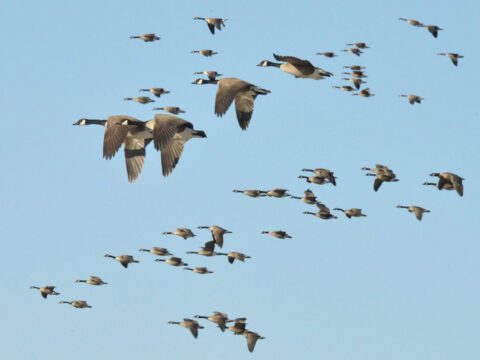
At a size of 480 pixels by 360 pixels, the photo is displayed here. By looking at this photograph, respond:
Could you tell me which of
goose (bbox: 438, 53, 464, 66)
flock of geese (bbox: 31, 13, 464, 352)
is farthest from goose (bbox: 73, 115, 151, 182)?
goose (bbox: 438, 53, 464, 66)

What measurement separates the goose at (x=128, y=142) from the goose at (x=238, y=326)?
26.1ft

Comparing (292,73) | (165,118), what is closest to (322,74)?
(292,73)

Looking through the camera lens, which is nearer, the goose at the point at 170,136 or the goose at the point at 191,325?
the goose at the point at 170,136

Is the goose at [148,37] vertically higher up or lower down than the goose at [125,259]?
higher up

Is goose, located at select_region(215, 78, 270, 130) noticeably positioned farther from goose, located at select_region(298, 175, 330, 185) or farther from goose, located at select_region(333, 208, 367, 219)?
goose, located at select_region(333, 208, 367, 219)

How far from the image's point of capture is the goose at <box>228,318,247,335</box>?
5794cm

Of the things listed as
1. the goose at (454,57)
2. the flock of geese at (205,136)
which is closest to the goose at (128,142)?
the flock of geese at (205,136)

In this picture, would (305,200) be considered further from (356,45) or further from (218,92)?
(218,92)

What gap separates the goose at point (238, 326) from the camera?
→ 190 ft

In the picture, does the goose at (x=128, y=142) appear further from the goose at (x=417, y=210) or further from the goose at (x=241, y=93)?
the goose at (x=417, y=210)

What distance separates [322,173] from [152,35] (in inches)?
320

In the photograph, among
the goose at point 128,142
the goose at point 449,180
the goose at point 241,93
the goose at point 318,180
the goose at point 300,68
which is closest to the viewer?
the goose at point 241,93

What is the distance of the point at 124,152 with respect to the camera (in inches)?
2121

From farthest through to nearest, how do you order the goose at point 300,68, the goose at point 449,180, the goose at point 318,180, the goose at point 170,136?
the goose at point 318,180 < the goose at point 449,180 < the goose at point 300,68 < the goose at point 170,136
